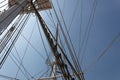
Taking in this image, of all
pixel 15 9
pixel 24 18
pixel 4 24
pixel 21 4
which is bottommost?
pixel 4 24

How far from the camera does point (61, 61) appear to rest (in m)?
9.65

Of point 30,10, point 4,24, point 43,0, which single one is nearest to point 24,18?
point 30,10

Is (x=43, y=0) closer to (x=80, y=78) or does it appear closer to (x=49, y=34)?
(x=49, y=34)

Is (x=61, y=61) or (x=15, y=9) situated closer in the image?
(x=15, y=9)

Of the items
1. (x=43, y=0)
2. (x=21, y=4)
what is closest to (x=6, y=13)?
(x=21, y=4)

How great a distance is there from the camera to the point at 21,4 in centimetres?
646

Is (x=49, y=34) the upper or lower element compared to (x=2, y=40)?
upper

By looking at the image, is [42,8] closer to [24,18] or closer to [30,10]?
[30,10]

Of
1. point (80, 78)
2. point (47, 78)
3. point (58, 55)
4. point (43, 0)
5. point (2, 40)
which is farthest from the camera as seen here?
point (47, 78)

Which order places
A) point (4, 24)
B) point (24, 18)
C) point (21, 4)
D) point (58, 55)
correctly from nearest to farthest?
point (4, 24), point (21, 4), point (24, 18), point (58, 55)

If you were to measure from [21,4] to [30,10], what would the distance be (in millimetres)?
4611

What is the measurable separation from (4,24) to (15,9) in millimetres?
1241

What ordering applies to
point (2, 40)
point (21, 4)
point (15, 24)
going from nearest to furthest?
point (2, 40), point (21, 4), point (15, 24)

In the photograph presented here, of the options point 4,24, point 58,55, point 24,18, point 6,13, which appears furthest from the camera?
point 58,55
